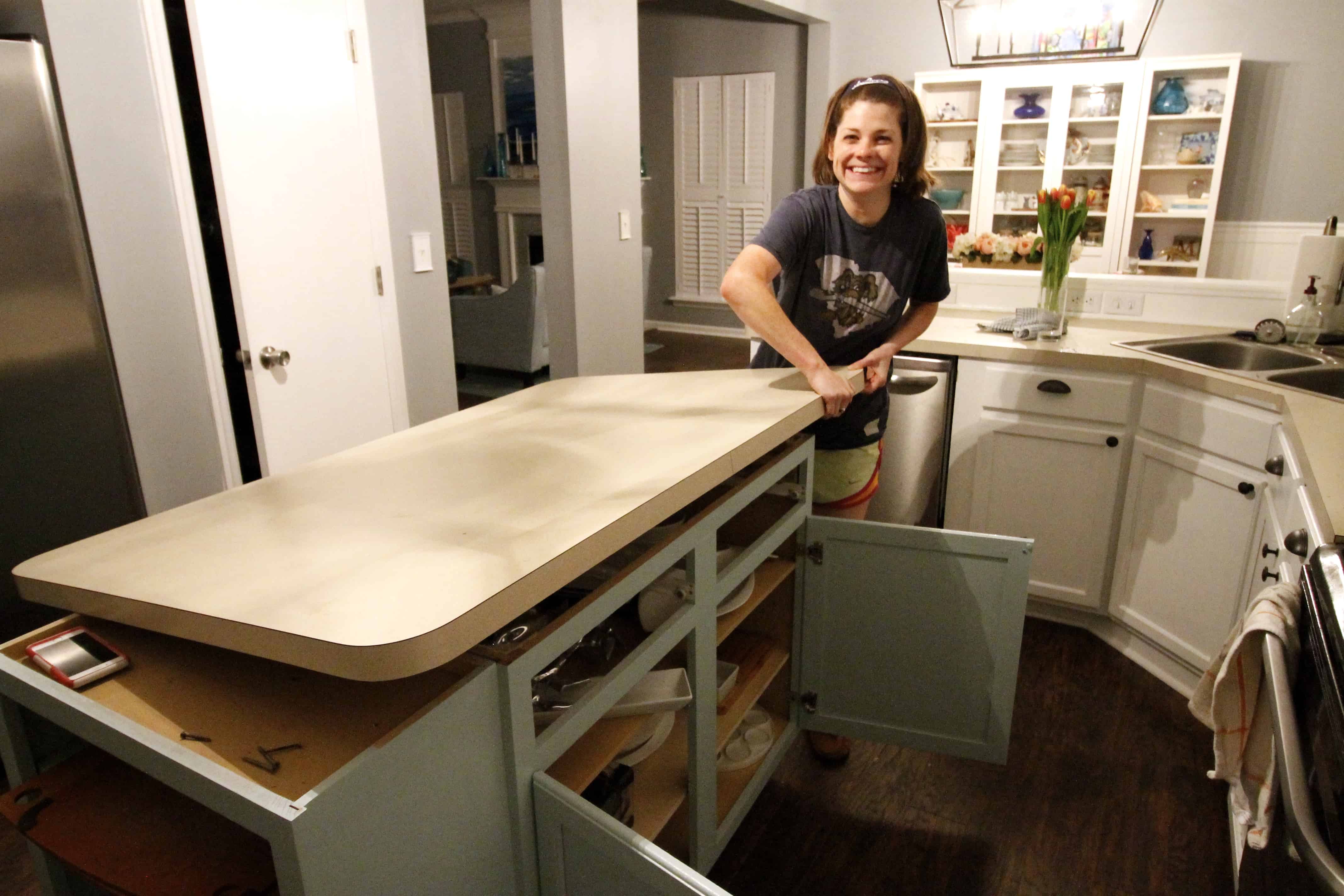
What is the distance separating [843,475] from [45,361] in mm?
1733

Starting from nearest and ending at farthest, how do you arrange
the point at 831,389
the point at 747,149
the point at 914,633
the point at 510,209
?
the point at 831,389 < the point at 914,633 < the point at 747,149 < the point at 510,209

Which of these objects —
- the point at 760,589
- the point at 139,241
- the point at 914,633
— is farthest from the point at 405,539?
the point at 139,241

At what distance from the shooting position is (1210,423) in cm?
214

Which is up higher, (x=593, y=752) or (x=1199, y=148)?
(x=1199, y=148)

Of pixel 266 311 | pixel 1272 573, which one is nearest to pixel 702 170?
pixel 266 311

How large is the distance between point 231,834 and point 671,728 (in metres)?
0.74

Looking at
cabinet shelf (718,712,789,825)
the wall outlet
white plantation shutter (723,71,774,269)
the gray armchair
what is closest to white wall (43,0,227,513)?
cabinet shelf (718,712,789,825)

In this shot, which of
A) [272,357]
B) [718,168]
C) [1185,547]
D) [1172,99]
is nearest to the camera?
[272,357]

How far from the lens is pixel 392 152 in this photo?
2455 millimetres

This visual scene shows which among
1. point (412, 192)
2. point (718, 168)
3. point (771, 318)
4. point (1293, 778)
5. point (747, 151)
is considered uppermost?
point (747, 151)

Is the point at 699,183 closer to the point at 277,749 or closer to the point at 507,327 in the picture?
the point at 507,327

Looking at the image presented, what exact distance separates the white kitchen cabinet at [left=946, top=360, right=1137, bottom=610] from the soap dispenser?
581 mm

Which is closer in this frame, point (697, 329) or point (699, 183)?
point (699, 183)

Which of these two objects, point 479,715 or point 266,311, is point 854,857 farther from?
point 266,311
